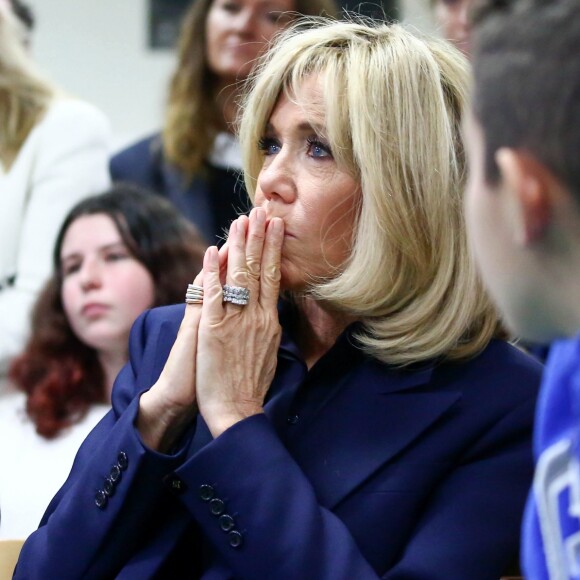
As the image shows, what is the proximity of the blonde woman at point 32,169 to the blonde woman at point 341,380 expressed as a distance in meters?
1.37

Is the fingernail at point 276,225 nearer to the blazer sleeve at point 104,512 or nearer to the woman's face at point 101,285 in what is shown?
the blazer sleeve at point 104,512

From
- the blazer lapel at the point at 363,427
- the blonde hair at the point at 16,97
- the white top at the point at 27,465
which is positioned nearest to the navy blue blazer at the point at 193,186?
the blonde hair at the point at 16,97

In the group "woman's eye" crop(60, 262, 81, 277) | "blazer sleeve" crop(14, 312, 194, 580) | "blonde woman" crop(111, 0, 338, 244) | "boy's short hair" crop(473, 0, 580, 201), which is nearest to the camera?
"boy's short hair" crop(473, 0, 580, 201)

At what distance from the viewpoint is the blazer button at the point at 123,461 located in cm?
168

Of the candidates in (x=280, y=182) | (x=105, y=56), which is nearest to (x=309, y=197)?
(x=280, y=182)

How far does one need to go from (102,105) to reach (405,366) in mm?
3142

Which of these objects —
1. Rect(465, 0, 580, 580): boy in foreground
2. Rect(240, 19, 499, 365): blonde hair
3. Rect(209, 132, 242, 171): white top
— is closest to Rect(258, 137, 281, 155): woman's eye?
Rect(240, 19, 499, 365): blonde hair

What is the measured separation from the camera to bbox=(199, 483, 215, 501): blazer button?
63.4 inches

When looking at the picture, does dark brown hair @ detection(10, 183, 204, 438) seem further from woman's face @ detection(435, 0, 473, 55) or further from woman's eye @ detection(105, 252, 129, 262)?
woman's face @ detection(435, 0, 473, 55)

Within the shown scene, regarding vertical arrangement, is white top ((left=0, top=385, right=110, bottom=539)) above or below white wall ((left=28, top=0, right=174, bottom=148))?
below

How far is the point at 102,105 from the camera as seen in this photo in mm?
4629

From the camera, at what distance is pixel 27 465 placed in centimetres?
258

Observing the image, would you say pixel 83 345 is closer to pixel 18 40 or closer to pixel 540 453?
pixel 18 40

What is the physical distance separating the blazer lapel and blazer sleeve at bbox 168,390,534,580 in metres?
0.08
